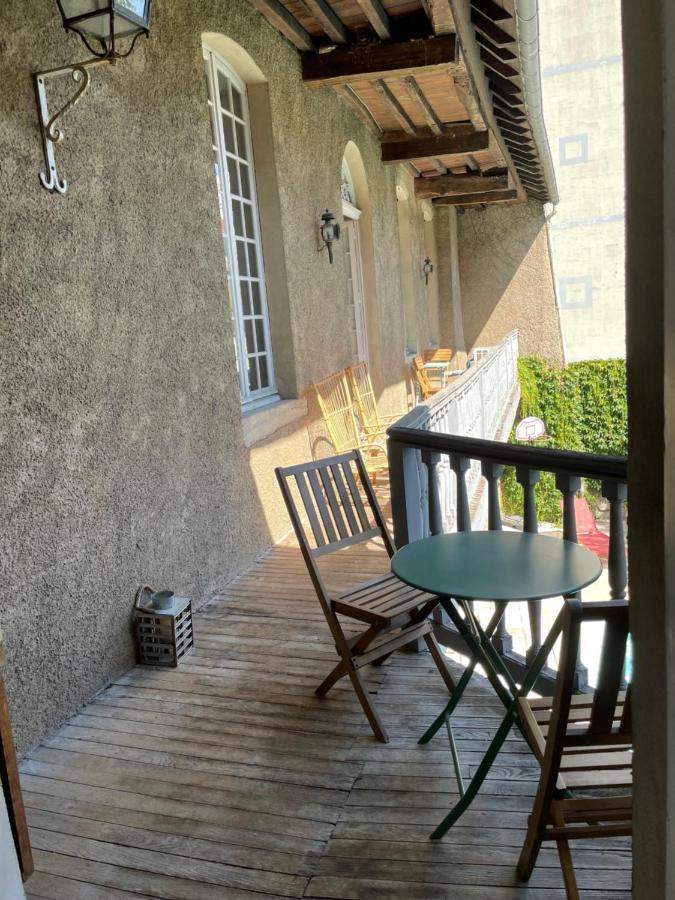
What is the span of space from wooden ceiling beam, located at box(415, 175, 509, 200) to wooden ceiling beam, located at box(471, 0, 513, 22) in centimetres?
653

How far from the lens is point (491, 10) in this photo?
5328 mm

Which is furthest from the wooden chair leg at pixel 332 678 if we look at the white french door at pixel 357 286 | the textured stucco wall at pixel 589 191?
the textured stucco wall at pixel 589 191

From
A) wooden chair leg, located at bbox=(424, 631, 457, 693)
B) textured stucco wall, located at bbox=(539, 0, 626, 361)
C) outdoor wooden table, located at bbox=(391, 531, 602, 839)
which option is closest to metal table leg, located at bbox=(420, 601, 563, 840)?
outdoor wooden table, located at bbox=(391, 531, 602, 839)

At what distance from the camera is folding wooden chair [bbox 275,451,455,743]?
2832 mm

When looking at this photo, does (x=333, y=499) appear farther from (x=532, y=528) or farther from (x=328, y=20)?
(x=328, y=20)

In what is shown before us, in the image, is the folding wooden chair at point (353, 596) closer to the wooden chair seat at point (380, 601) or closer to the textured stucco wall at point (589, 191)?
the wooden chair seat at point (380, 601)

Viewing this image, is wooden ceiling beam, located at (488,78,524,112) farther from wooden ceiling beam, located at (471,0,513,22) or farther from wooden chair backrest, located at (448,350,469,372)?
wooden chair backrest, located at (448,350,469,372)

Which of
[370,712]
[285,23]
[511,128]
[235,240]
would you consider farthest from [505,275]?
[370,712]

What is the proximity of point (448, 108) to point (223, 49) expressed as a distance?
365 cm

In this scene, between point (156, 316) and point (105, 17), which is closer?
point (105, 17)

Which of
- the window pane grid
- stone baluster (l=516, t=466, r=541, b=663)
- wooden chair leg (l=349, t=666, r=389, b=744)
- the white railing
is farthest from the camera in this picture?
the window pane grid

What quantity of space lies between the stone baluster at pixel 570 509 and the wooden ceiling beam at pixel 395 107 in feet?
16.3

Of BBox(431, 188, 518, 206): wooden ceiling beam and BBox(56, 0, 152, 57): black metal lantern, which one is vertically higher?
BBox(431, 188, 518, 206): wooden ceiling beam

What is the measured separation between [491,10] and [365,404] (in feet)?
11.5
